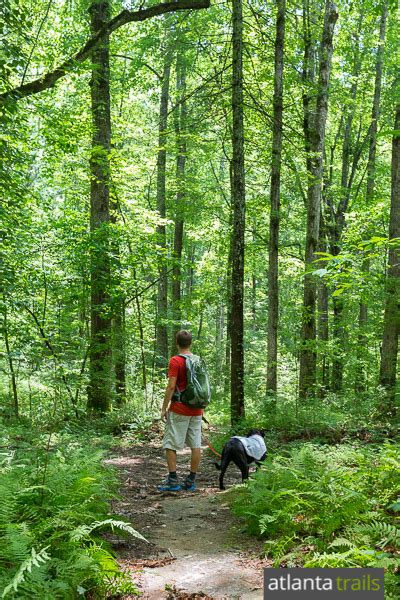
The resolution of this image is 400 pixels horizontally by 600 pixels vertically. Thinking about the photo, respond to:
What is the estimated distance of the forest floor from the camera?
3770 millimetres

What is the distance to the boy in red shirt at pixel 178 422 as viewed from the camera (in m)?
6.96

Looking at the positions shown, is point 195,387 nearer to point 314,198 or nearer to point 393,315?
point 393,315

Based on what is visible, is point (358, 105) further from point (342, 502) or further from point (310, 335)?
point (342, 502)

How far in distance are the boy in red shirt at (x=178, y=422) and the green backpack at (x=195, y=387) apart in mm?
89

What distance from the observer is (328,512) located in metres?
4.45

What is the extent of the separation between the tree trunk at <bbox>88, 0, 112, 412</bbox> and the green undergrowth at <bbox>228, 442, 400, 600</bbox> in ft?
22.6

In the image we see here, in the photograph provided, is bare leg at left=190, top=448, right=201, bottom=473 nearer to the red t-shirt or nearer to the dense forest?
the red t-shirt

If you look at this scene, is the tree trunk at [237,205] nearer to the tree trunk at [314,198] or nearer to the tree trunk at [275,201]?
the tree trunk at [275,201]

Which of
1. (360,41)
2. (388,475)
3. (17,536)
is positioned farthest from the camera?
(360,41)

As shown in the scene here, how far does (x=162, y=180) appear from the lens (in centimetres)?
2167

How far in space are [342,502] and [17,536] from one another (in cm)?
267

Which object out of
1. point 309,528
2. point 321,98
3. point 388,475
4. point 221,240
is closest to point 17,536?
point 309,528

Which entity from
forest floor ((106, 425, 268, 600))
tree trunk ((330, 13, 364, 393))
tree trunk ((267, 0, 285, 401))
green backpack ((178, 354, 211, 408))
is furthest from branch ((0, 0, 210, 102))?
tree trunk ((330, 13, 364, 393))

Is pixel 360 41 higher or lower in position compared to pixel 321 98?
higher
